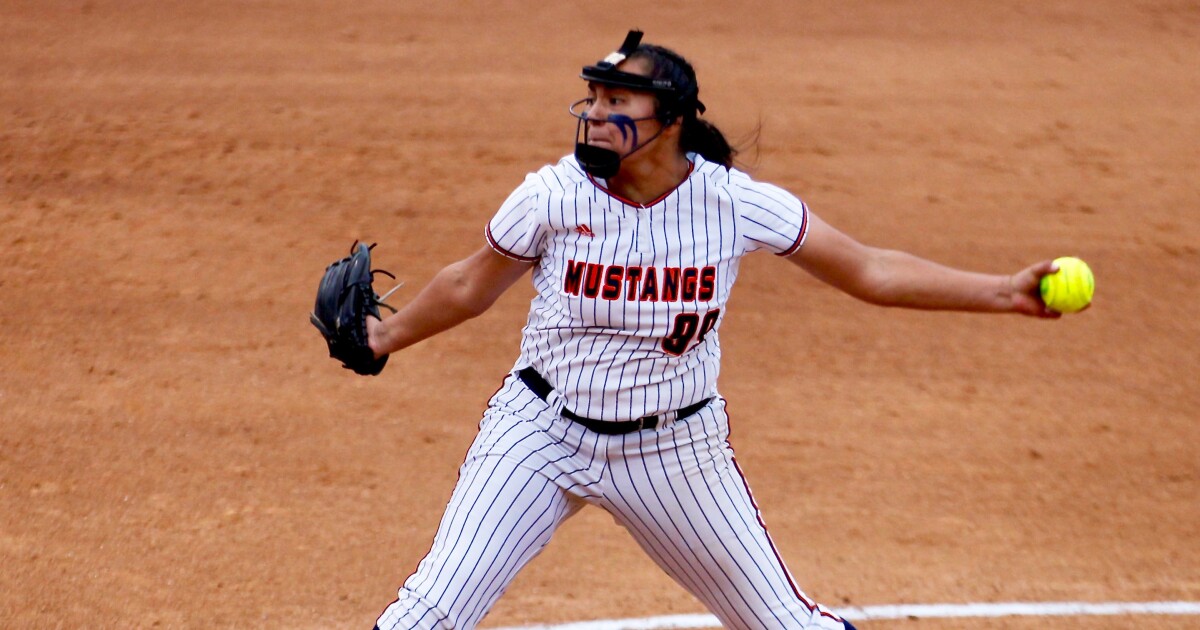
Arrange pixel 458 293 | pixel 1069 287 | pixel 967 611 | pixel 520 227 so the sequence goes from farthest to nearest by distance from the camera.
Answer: pixel 967 611
pixel 458 293
pixel 520 227
pixel 1069 287

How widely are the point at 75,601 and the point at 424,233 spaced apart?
403 centimetres

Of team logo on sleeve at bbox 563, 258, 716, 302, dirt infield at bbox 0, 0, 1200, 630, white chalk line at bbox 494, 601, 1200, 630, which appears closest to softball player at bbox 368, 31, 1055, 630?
team logo on sleeve at bbox 563, 258, 716, 302

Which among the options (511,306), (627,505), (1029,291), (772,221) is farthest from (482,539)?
(511,306)

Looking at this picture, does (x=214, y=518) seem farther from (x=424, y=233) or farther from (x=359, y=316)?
(x=424, y=233)

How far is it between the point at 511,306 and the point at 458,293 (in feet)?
14.2

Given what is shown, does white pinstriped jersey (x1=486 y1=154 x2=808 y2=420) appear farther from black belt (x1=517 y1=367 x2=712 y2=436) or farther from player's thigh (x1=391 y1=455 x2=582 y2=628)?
player's thigh (x1=391 y1=455 x2=582 y2=628)

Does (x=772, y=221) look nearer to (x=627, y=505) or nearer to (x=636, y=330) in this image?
(x=636, y=330)

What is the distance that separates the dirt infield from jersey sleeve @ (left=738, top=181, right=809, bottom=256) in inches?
81.1

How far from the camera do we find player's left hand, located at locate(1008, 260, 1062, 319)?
3.59 m

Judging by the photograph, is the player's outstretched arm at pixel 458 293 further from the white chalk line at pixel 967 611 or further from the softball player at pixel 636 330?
the white chalk line at pixel 967 611

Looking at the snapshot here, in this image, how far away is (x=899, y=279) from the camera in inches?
145

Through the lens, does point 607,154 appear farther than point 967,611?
No

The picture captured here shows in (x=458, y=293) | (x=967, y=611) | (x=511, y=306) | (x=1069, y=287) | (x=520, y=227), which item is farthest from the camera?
(x=511, y=306)

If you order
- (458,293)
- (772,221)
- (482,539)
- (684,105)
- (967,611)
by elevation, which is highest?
(684,105)
